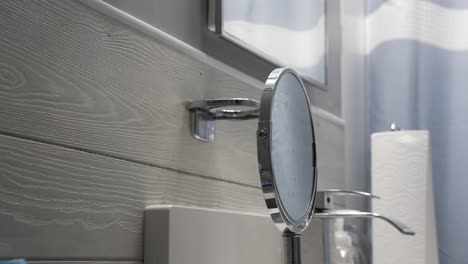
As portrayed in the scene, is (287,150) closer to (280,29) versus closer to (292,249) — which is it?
(292,249)

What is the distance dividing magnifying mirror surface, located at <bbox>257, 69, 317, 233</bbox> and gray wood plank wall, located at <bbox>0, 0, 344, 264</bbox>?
0.14 meters

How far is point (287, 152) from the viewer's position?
2.40 feet

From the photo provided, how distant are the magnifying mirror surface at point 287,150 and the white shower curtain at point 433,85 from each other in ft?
2.07

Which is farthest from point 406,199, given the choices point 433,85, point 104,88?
point 104,88

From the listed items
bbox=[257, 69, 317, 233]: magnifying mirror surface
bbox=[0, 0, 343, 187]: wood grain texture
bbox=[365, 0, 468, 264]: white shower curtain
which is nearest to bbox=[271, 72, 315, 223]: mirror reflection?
bbox=[257, 69, 317, 233]: magnifying mirror surface

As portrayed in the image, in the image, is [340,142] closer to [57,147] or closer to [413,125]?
[413,125]

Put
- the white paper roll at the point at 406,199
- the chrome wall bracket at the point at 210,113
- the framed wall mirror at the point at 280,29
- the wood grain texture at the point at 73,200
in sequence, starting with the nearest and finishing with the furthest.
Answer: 1. the wood grain texture at the point at 73,200
2. the chrome wall bracket at the point at 210,113
3. the framed wall mirror at the point at 280,29
4. the white paper roll at the point at 406,199

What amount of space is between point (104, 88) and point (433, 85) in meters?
0.88

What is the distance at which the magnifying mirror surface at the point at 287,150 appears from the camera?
68 cm

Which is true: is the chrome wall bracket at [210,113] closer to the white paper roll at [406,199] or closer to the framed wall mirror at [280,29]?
the framed wall mirror at [280,29]

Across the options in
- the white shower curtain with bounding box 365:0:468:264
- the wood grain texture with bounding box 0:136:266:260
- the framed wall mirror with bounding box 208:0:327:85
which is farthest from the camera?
the white shower curtain with bounding box 365:0:468:264

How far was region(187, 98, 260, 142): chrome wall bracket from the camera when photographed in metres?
0.82

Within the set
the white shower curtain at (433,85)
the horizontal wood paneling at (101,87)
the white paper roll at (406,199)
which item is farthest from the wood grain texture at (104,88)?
the white shower curtain at (433,85)

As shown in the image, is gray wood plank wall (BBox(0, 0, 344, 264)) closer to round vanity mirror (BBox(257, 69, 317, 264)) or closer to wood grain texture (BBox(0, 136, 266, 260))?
wood grain texture (BBox(0, 136, 266, 260))
